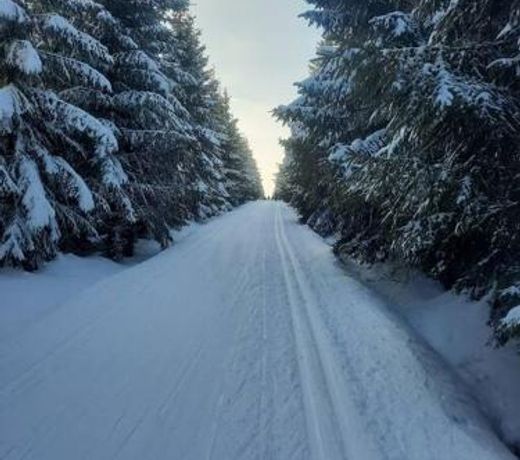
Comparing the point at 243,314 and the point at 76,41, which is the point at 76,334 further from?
the point at 76,41

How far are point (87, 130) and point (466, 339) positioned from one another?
8.21 meters

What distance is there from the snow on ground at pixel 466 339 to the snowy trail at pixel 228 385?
237 mm

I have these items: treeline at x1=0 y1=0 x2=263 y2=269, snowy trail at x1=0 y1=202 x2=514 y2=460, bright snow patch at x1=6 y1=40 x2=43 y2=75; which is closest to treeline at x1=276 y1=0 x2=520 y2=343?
snowy trail at x1=0 y1=202 x2=514 y2=460

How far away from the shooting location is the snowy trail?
14.1ft

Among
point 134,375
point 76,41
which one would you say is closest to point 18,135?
point 76,41

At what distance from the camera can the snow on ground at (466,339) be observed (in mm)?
5176

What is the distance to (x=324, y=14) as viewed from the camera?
12.1 meters

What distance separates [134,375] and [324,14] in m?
9.71

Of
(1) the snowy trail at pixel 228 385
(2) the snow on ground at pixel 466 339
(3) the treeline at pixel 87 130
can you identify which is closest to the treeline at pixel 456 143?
(2) the snow on ground at pixel 466 339

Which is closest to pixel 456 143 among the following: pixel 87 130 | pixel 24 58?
pixel 24 58

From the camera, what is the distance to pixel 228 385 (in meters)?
5.43

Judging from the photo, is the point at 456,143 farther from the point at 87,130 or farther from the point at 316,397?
the point at 87,130

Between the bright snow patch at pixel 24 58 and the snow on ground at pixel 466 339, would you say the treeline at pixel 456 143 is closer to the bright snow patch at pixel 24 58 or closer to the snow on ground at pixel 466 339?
the snow on ground at pixel 466 339

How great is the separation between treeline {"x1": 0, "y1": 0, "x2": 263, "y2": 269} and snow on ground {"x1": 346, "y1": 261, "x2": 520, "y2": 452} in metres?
6.30
